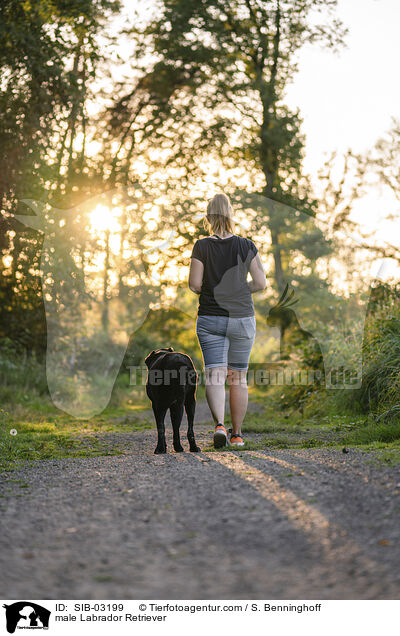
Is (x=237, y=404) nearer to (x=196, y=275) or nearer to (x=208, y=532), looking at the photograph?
(x=196, y=275)

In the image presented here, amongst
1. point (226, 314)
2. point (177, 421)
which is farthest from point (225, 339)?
point (177, 421)

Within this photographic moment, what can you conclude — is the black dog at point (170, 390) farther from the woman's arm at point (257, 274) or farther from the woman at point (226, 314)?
the woman's arm at point (257, 274)

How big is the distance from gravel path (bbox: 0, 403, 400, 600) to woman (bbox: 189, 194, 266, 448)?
1.26 m

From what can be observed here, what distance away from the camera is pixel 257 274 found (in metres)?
5.12

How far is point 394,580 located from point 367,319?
5.98m

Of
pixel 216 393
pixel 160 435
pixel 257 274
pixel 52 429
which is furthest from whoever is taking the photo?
pixel 52 429

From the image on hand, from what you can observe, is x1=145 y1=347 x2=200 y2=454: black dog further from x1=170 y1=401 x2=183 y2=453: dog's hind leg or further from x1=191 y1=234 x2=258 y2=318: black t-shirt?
x1=191 y1=234 x2=258 y2=318: black t-shirt

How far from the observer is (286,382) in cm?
877

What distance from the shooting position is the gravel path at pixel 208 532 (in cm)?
187
